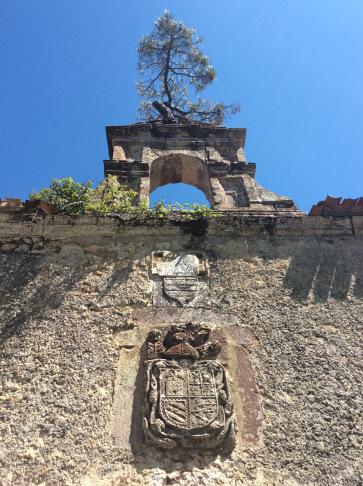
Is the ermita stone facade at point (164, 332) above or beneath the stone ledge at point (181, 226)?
beneath

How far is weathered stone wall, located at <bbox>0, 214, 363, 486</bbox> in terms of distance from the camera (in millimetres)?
3289

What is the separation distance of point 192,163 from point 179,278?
3.82 metres

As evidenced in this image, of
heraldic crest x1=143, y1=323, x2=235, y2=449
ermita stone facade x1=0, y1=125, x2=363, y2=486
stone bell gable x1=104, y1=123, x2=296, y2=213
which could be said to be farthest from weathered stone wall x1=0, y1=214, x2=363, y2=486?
stone bell gable x1=104, y1=123, x2=296, y2=213

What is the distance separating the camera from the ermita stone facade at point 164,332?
329 cm

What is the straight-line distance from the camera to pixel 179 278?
457cm

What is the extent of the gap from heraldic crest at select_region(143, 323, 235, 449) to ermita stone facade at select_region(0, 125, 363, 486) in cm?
9

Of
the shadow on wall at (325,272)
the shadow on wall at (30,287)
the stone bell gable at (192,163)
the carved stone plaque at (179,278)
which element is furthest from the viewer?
the stone bell gable at (192,163)

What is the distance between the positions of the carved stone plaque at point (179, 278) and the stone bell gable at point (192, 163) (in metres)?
2.22

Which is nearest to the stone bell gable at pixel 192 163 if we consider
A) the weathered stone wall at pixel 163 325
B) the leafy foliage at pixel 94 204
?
the leafy foliage at pixel 94 204

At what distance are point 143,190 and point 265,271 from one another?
2.92 meters

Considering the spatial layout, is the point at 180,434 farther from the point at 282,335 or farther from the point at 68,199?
the point at 68,199

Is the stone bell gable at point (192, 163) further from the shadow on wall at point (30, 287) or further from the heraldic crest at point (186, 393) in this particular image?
the heraldic crest at point (186, 393)

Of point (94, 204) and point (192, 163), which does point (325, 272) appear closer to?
point (94, 204)

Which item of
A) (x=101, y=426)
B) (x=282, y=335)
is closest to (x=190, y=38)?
(x=282, y=335)
